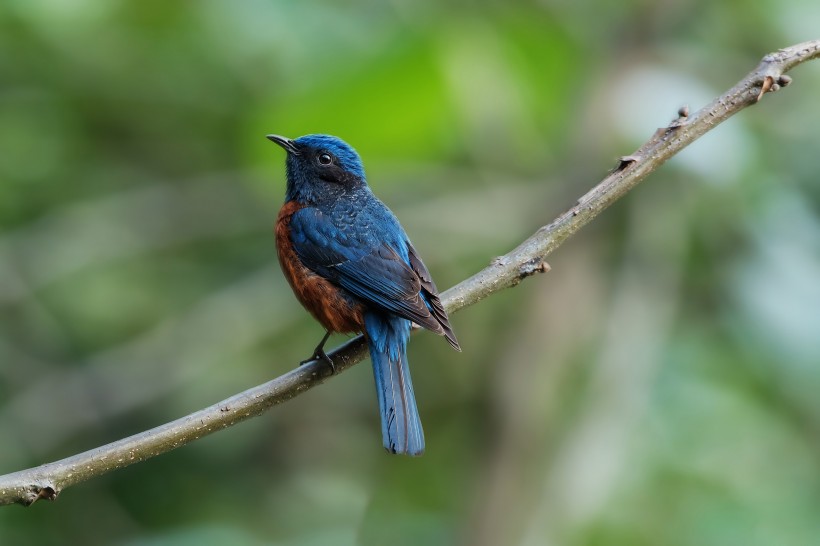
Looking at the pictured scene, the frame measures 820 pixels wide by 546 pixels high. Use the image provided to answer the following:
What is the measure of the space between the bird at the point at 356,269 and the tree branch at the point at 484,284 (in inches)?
8.9

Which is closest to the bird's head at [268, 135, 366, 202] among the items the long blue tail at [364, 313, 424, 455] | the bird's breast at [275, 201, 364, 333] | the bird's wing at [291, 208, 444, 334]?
the bird's wing at [291, 208, 444, 334]

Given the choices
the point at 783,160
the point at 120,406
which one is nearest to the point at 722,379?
the point at 783,160

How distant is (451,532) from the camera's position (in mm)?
4953

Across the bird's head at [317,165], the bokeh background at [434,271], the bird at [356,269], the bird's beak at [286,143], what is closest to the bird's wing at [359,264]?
the bird at [356,269]

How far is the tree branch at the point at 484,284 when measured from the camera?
2.65m

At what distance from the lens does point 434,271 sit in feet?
19.1

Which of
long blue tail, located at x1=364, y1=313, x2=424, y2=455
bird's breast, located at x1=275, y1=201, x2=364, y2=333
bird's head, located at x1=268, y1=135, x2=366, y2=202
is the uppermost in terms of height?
bird's head, located at x1=268, y1=135, x2=366, y2=202

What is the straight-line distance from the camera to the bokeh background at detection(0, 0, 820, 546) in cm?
466

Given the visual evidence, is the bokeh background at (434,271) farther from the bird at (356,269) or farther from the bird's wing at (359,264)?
the bird's wing at (359,264)

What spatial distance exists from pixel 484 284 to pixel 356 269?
0.84 m

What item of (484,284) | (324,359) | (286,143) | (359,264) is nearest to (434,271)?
(286,143)

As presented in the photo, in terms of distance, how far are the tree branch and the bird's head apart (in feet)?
3.95

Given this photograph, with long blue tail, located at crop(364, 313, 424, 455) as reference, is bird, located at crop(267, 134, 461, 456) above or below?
above

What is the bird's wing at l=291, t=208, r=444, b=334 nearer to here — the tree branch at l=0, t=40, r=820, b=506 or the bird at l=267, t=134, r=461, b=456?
the bird at l=267, t=134, r=461, b=456
